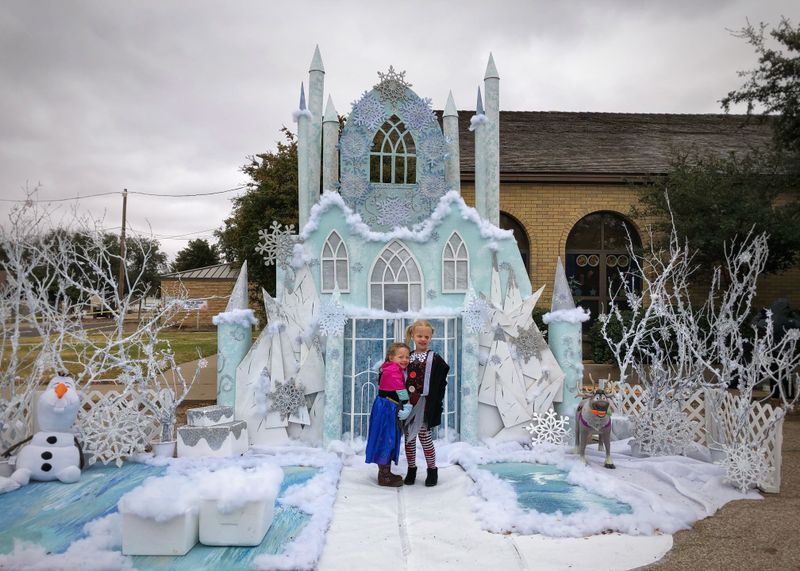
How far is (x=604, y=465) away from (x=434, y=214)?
343cm

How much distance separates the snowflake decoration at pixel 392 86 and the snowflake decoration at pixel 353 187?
1076 millimetres

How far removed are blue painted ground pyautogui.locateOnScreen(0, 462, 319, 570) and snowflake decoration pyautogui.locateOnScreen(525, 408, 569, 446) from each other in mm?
2609

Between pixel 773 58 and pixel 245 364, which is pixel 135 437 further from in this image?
pixel 773 58

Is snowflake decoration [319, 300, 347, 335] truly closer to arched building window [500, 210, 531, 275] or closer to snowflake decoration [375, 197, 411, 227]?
snowflake decoration [375, 197, 411, 227]

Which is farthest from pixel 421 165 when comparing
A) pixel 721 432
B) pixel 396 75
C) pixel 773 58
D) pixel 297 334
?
pixel 773 58

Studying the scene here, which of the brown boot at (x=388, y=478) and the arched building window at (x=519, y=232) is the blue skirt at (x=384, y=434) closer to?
the brown boot at (x=388, y=478)

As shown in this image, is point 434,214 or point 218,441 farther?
point 434,214

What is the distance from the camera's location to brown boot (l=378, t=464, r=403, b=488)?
17.3 ft

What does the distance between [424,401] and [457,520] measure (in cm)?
116

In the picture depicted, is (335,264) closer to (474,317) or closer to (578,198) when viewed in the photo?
(474,317)

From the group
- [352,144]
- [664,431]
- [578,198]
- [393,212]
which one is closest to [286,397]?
[393,212]

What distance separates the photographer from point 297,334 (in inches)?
267

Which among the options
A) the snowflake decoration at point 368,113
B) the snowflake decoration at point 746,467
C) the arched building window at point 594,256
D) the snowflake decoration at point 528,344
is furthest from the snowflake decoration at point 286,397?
the arched building window at point 594,256

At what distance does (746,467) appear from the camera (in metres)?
5.23
